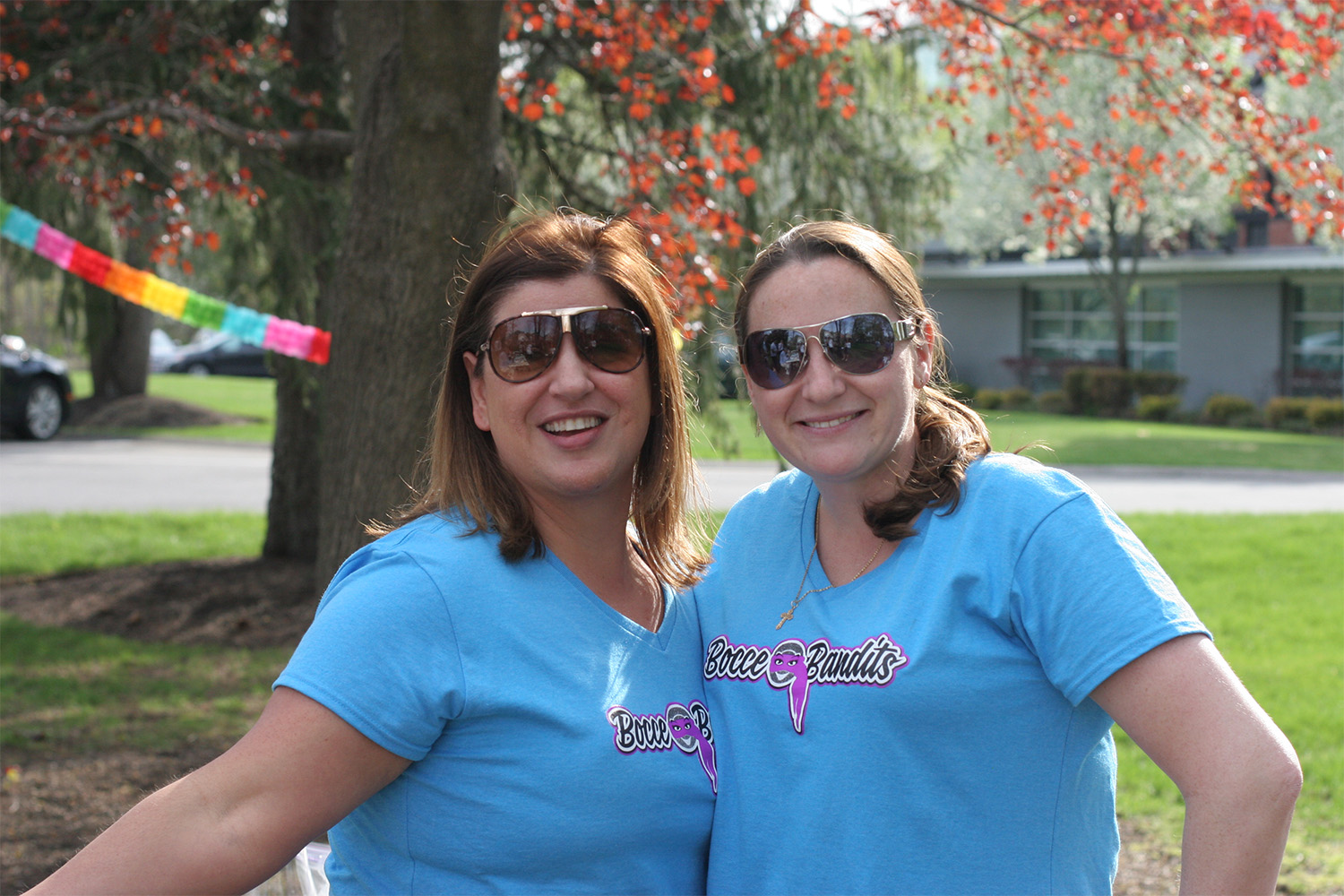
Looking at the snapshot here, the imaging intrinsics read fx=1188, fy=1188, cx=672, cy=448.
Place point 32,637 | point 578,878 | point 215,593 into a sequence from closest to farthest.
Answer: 1. point 578,878
2. point 32,637
3. point 215,593

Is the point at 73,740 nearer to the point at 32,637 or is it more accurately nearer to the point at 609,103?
the point at 32,637

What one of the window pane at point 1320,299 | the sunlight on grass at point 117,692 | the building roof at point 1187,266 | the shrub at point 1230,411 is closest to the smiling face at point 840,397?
the sunlight on grass at point 117,692

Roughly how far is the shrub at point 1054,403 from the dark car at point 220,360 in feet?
79.2

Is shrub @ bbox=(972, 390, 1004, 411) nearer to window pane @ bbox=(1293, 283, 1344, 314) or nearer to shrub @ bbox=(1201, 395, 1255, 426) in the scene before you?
shrub @ bbox=(1201, 395, 1255, 426)

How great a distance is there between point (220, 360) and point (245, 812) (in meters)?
40.3

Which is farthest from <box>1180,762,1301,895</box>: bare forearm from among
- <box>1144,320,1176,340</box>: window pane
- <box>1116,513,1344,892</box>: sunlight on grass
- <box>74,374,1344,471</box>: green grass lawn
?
<box>1144,320,1176,340</box>: window pane

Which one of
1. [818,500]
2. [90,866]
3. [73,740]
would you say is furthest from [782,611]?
[73,740]

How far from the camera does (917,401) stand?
2.24 metres

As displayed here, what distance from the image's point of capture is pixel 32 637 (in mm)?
7766

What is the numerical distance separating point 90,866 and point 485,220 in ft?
9.56

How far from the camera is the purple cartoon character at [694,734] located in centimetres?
204

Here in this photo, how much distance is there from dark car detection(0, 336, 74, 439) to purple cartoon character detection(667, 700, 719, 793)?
19.7 metres

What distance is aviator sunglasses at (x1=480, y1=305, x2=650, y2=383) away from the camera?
212 cm

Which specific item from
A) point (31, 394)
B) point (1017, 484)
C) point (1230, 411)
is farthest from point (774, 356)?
point (1230, 411)
